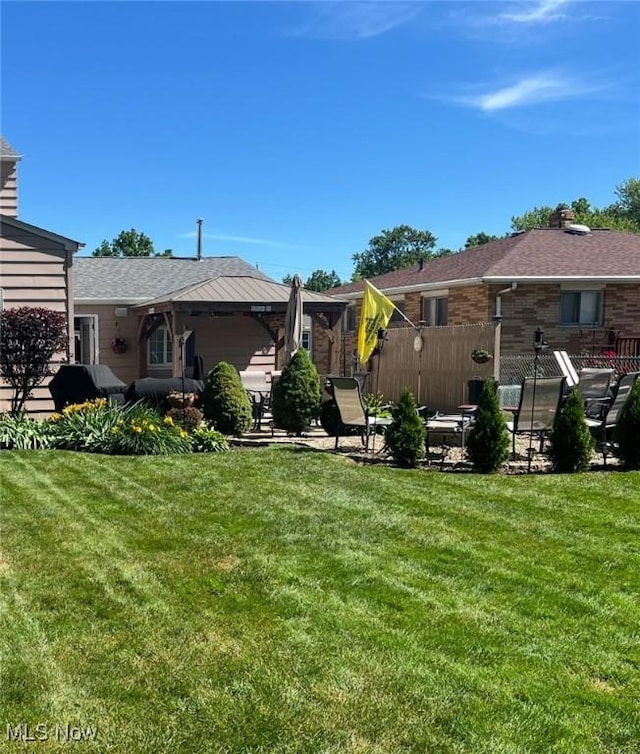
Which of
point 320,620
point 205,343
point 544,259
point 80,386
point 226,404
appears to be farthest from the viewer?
point 205,343

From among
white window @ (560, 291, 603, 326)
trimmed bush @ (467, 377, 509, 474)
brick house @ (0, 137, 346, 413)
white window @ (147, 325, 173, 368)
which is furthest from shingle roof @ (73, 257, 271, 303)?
trimmed bush @ (467, 377, 509, 474)

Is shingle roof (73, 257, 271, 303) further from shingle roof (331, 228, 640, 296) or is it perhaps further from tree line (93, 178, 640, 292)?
tree line (93, 178, 640, 292)

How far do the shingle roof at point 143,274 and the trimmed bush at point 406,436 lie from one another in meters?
11.9

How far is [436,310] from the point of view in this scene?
66.8 ft

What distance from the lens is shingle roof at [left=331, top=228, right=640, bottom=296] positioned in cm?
1747

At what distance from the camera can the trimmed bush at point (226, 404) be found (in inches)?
425

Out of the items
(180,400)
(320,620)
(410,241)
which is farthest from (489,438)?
(410,241)

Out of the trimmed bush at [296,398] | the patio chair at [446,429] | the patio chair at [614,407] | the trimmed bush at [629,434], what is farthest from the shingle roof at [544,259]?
the trimmed bush at [629,434]

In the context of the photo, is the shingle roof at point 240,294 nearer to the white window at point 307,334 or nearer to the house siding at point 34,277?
the house siding at point 34,277

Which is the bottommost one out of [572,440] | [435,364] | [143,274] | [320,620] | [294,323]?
[320,620]

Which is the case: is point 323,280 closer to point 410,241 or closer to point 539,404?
point 410,241

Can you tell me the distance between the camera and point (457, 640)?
11.7 feet

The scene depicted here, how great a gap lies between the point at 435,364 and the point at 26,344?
776 cm

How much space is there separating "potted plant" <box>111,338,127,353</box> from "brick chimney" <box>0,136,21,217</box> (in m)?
4.07
